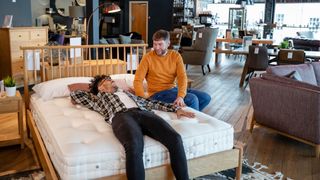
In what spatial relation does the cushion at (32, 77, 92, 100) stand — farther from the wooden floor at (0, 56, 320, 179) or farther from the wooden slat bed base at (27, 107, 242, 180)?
the wooden slat bed base at (27, 107, 242, 180)

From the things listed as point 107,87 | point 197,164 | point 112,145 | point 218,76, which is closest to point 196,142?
point 197,164

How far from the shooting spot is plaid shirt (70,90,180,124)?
9.59 ft

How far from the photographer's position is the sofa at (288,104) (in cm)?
352

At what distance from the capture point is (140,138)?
2420 mm

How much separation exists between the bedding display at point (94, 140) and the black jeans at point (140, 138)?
7 centimetres

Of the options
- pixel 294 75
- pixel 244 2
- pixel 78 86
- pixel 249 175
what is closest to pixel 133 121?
pixel 249 175

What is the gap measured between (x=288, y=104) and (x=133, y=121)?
1913 mm

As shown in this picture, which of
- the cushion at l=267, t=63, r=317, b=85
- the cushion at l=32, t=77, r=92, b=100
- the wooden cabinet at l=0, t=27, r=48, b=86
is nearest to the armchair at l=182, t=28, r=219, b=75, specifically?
the wooden cabinet at l=0, t=27, r=48, b=86

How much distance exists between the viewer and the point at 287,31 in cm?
1295

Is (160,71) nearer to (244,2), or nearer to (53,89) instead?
(53,89)

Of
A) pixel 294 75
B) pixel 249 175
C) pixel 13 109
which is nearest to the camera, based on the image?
pixel 249 175

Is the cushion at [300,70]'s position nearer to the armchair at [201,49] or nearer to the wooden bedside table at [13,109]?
the wooden bedside table at [13,109]

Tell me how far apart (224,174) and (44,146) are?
62.5 inches

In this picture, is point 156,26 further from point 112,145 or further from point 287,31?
A: point 112,145
